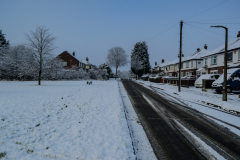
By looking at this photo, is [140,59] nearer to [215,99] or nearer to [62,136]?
[215,99]

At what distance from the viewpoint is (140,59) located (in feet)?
182

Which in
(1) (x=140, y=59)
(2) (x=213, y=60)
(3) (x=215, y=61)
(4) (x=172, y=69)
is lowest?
(3) (x=215, y=61)

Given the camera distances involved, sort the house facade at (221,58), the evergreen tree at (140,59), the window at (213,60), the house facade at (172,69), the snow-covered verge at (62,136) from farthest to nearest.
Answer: the evergreen tree at (140,59) → the house facade at (172,69) → the window at (213,60) → the house facade at (221,58) → the snow-covered verge at (62,136)

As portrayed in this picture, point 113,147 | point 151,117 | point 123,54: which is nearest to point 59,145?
point 113,147

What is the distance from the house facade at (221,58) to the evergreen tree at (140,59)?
26.1 meters

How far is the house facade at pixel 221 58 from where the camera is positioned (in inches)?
819

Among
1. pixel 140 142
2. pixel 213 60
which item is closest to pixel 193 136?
pixel 140 142

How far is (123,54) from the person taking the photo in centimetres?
5794

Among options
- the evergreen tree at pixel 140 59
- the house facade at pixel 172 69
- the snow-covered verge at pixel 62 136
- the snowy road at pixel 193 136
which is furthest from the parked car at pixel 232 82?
the evergreen tree at pixel 140 59

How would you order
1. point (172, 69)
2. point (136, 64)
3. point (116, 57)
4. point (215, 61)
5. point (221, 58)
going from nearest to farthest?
point (221, 58)
point (215, 61)
point (172, 69)
point (136, 64)
point (116, 57)

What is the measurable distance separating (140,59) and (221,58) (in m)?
32.7

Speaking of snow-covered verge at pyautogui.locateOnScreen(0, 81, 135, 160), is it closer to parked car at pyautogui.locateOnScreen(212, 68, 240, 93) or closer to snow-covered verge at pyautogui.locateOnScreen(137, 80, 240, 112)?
snow-covered verge at pyautogui.locateOnScreen(137, 80, 240, 112)

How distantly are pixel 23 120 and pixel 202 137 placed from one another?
21.6 ft

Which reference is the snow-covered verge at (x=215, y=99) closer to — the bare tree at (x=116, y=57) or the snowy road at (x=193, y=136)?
the snowy road at (x=193, y=136)
